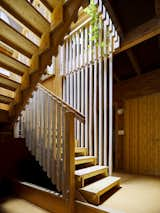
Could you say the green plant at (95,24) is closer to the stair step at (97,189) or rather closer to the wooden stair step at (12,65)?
the wooden stair step at (12,65)

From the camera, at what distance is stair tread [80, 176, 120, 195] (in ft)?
9.25

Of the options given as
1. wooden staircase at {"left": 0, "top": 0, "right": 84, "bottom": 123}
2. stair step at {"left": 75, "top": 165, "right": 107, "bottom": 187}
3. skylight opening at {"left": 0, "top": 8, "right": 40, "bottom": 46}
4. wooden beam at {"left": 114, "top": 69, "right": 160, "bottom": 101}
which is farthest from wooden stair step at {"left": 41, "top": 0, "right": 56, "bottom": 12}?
wooden beam at {"left": 114, "top": 69, "right": 160, "bottom": 101}

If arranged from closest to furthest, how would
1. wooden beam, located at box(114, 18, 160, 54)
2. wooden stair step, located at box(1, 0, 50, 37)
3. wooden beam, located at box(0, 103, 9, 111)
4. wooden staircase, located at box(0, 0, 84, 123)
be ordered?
1. wooden stair step, located at box(1, 0, 50, 37)
2. wooden staircase, located at box(0, 0, 84, 123)
3. wooden beam, located at box(114, 18, 160, 54)
4. wooden beam, located at box(0, 103, 9, 111)

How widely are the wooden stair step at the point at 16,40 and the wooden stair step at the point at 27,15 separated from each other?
0.52 feet

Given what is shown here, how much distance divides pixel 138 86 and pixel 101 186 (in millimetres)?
3019

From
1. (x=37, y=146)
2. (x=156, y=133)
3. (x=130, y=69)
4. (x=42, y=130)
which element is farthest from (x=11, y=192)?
(x=130, y=69)

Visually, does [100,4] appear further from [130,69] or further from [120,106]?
[120,106]

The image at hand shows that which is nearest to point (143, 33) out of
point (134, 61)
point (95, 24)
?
point (95, 24)

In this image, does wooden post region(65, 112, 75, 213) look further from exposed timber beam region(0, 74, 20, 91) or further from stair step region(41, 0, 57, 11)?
stair step region(41, 0, 57, 11)

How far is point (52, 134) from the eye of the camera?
3320 mm

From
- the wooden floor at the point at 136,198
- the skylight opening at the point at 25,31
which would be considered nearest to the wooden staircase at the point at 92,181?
the wooden floor at the point at 136,198

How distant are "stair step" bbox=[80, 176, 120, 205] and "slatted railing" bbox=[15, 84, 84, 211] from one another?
0.22m

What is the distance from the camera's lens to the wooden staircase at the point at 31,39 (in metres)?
2.29

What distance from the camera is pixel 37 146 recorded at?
12.0ft
